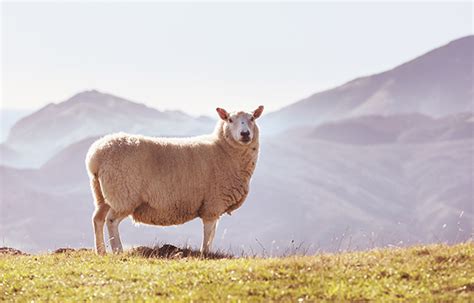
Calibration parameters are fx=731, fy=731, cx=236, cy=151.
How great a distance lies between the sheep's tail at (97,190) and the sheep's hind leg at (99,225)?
0.22 m

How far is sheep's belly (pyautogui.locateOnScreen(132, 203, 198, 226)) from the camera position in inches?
874

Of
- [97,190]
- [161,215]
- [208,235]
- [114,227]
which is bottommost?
[208,235]

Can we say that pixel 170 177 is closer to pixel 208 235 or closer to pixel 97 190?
pixel 208 235

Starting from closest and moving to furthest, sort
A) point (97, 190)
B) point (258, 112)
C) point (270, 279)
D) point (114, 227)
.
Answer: point (270, 279)
point (114, 227)
point (97, 190)
point (258, 112)

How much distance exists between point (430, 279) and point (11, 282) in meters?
9.18

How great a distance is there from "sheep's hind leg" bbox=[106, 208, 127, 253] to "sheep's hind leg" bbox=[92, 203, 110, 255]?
1.06ft

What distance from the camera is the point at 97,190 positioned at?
22.6m

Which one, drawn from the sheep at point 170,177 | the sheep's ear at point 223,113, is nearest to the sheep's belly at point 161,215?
the sheep at point 170,177

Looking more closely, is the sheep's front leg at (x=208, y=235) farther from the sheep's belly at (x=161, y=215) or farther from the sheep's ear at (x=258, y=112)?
the sheep's ear at (x=258, y=112)

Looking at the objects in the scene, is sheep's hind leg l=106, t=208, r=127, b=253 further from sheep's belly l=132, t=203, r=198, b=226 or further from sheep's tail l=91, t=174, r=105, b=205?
sheep's tail l=91, t=174, r=105, b=205

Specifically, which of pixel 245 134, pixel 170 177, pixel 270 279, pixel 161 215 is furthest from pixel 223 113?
pixel 270 279

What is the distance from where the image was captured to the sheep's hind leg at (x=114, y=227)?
21.6 meters

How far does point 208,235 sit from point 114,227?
2825 millimetres

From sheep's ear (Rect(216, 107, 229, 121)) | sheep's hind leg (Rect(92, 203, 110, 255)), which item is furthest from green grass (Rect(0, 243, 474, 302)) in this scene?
sheep's ear (Rect(216, 107, 229, 121))
